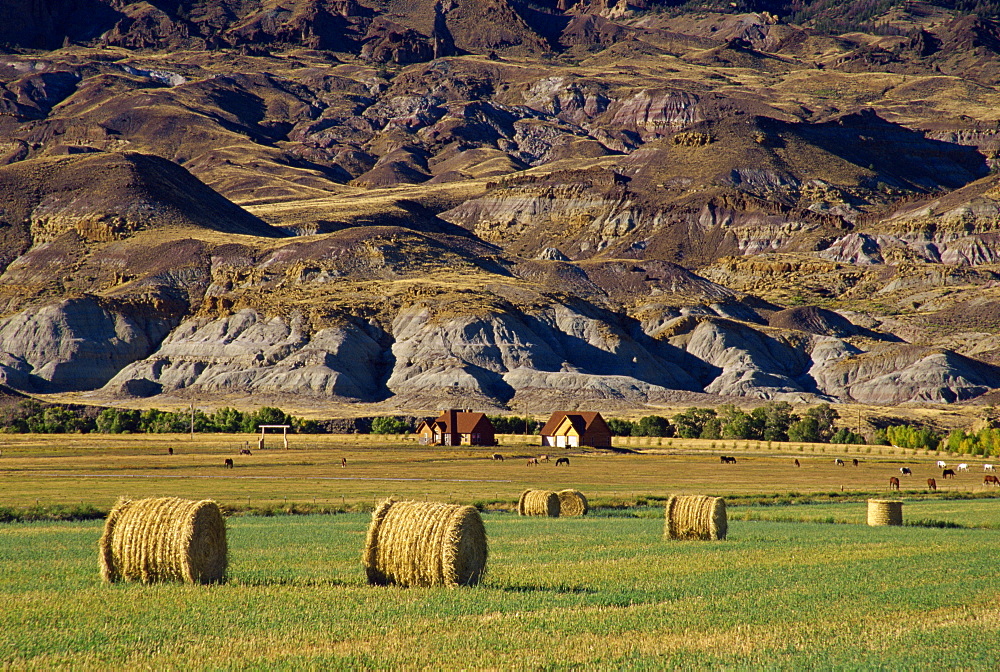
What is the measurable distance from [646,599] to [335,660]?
22.2 feet

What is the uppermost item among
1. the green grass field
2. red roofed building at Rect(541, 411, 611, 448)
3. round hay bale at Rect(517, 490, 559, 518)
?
red roofed building at Rect(541, 411, 611, 448)

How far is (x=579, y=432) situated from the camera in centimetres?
11481

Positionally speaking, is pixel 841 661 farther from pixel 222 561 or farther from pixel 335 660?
pixel 222 561

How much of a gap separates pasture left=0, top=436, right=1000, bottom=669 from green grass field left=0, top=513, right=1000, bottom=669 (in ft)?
0.17

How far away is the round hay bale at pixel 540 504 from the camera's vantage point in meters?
41.6

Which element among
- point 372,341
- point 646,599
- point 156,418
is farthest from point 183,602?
point 372,341

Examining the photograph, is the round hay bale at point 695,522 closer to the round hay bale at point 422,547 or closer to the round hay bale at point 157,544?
the round hay bale at point 422,547

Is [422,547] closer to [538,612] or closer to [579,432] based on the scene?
[538,612]

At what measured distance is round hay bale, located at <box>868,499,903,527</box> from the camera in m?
36.9

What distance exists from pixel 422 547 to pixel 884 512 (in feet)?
71.7

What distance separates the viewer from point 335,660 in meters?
14.5

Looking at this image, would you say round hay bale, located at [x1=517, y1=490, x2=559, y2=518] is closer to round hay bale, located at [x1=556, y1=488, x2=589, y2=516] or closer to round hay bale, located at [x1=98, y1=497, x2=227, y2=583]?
round hay bale, located at [x1=556, y1=488, x2=589, y2=516]

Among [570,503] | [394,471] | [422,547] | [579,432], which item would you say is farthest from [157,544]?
[579,432]

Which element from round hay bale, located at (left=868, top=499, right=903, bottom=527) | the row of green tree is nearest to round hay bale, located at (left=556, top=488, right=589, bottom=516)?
round hay bale, located at (left=868, top=499, right=903, bottom=527)
